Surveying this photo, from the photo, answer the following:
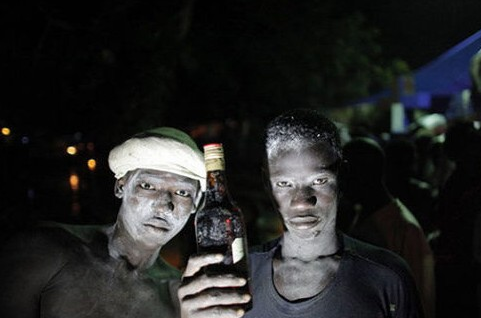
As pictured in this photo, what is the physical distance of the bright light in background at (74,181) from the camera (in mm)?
12516

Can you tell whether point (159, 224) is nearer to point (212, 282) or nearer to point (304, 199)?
point (212, 282)

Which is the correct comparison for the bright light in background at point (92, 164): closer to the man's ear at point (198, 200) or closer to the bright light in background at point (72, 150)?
the bright light in background at point (72, 150)

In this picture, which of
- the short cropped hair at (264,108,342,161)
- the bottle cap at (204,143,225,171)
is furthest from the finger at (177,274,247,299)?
the short cropped hair at (264,108,342,161)

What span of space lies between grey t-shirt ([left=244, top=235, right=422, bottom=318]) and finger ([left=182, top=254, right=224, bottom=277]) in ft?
1.06

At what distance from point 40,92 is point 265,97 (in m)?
11.2

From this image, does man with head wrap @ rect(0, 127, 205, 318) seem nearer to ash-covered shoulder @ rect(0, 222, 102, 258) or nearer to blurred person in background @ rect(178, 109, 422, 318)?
ash-covered shoulder @ rect(0, 222, 102, 258)

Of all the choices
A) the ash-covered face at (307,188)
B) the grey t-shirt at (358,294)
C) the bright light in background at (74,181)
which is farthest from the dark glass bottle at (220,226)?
the bright light in background at (74,181)

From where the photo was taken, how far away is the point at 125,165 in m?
2.87

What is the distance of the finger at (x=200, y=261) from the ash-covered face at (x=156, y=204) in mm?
525

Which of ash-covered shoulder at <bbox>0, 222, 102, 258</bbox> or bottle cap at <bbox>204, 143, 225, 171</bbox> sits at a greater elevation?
bottle cap at <bbox>204, 143, 225, 171</bbox>

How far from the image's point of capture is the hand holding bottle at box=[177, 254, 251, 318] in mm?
2184

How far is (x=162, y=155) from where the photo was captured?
109 inches

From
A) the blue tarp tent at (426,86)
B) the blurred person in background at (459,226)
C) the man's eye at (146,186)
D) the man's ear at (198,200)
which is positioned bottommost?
the blurred person in background at (459,226)

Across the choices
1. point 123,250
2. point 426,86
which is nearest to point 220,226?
point 123,250
